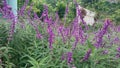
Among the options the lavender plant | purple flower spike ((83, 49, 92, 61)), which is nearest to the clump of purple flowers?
the lavender plant

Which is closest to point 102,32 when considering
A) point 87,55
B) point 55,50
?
point 87,55

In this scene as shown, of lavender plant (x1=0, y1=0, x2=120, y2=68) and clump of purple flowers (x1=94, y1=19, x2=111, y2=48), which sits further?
lavender plant (x1=0, y1=0, x2=120, y2=68)

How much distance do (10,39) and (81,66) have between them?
651 millimetres

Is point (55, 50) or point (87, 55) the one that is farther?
point (55, 50)

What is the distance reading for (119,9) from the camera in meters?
13.3

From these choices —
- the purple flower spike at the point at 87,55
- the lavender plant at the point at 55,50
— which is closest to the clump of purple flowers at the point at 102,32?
the lavender plant at the point at 55,50

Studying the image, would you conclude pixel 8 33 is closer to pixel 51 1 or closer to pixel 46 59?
pixel 46 59

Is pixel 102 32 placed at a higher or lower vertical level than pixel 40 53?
higher

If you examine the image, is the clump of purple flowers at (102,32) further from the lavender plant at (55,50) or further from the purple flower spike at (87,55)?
the purple flower spike at (87,55)

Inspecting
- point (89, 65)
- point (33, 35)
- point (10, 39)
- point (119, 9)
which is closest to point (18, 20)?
point (33, 35)

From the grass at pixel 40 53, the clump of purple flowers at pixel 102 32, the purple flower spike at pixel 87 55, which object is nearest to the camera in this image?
the clump of purple flowers at pixel 102 32

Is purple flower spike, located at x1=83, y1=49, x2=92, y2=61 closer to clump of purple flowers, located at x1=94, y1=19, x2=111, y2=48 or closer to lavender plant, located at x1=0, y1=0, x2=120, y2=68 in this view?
lavender plant, located at x1=0, y1=0, x2=120, y2=68

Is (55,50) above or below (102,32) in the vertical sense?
below

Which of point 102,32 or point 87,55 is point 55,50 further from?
point 102,32
